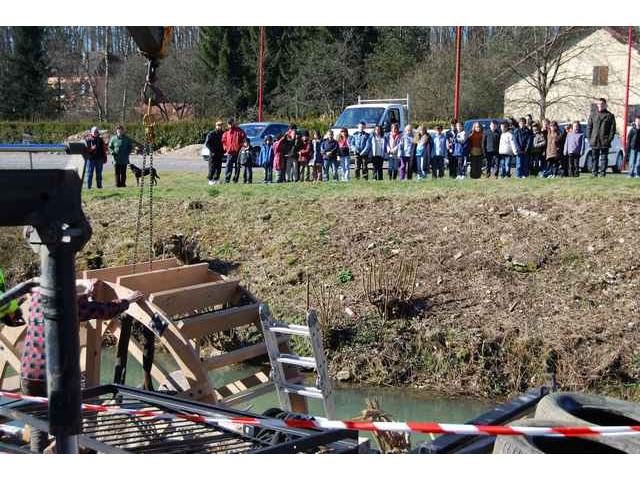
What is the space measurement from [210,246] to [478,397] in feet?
21.2

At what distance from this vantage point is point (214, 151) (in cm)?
1989

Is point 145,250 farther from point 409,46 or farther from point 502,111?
point 409,46

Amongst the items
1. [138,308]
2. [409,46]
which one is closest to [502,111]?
[409,46]

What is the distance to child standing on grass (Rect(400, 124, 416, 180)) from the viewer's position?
1953cm

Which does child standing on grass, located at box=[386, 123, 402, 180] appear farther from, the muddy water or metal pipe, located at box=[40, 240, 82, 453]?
metal pipe, located at box=[40, 240, 82, 453]

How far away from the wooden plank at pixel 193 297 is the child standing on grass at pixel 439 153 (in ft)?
37.5

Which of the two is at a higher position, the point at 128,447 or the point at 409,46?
the point at 409,46

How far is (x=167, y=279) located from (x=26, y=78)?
144 feet

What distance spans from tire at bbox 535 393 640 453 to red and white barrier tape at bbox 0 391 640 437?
48cm

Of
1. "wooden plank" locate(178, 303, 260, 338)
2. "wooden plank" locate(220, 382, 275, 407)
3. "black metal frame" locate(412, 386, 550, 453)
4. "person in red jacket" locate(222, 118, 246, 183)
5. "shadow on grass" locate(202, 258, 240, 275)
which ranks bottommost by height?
"wooden plank" locate(220, 382, 275, 407)

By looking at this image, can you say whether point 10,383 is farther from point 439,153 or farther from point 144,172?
point 439,153

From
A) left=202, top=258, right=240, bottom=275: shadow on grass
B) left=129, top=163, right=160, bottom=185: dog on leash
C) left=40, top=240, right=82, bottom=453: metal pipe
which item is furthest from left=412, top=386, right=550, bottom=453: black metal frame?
left=202, top=258, right=240, bottom=275: shadow on grass

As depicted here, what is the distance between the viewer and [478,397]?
1155 cm

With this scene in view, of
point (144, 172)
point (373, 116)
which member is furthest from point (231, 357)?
point (373, 116)
